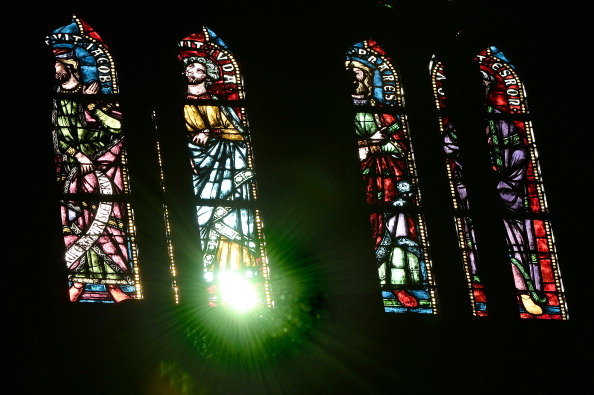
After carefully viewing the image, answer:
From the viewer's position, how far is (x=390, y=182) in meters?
14.5

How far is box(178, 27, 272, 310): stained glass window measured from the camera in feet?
44.7

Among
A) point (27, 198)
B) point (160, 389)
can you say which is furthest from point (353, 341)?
point (27, 198)

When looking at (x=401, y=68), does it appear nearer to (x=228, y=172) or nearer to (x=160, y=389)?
(x=228, y=172)

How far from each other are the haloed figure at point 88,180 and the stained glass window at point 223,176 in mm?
714

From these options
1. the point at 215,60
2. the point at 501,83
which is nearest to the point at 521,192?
the point at 501,83

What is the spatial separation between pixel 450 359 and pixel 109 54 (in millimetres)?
4102

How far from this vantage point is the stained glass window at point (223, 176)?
44.7ft

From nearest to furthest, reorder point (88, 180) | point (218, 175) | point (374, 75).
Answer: point (88, 180), point (218, 175), point (374, 75)

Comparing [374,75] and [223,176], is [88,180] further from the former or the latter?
[374,75]

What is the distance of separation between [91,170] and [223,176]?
3.87ft

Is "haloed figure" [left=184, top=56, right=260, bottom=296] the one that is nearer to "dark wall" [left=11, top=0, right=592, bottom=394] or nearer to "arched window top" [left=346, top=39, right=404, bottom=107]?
"dark wall" [left=11, top=0, right=592, bottom=394]

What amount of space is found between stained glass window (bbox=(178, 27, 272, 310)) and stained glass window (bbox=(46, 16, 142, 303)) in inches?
26.0

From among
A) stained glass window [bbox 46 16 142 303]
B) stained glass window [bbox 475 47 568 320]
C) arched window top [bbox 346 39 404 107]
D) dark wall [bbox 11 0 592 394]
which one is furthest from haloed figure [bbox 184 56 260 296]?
stained glass window [bbox 475 47 568 320]

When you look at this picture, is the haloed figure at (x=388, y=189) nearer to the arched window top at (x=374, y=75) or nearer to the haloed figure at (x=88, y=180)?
the arched window top at (x=374, y=75)
